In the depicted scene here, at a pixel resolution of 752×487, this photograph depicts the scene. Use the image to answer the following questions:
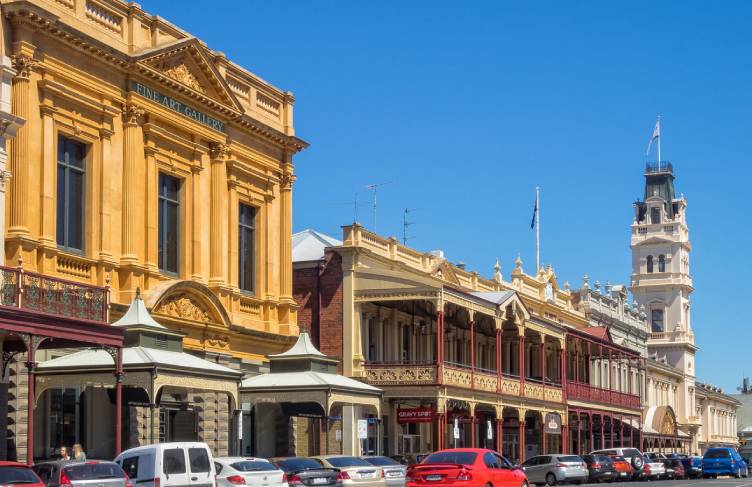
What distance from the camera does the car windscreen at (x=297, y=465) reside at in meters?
29.8

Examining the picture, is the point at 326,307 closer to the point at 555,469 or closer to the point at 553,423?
the point at 555,469

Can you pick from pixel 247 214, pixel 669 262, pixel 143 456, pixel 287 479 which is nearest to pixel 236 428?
pixel 247 214

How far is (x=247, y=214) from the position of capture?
4016cm

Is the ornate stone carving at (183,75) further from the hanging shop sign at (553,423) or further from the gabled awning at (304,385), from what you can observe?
the hanging shop sign at (553,423)

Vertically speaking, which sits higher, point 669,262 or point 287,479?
point 669,262

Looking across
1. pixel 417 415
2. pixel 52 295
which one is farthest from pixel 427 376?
pixel 52 295

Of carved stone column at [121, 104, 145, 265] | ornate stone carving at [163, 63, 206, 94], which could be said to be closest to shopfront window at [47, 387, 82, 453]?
carved stone column at [121, 104, 145, 265]

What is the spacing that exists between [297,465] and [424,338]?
22853 mm

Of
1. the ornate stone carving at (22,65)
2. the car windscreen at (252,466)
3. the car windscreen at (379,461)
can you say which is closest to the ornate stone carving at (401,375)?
the car windscreen at (379,461)

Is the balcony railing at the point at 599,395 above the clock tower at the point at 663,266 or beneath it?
beneath

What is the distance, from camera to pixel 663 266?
379ft

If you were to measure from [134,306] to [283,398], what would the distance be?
7181 mm

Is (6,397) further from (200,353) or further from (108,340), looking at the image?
(200,353)

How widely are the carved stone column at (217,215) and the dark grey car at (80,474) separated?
15270 millimetres
